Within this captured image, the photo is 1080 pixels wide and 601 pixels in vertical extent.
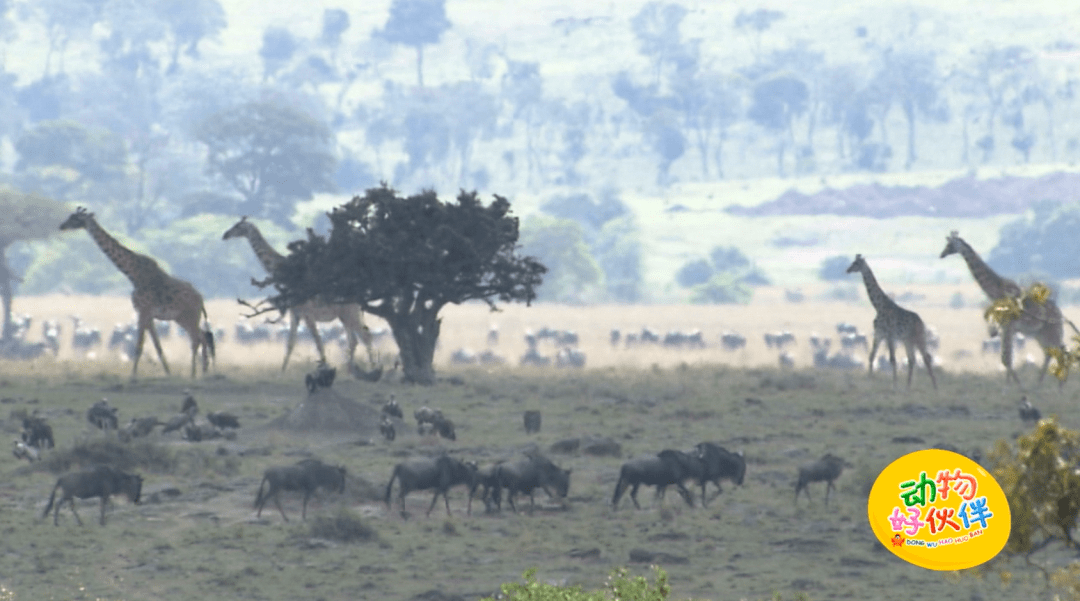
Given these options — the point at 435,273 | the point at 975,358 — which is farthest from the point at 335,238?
the point at 975,358

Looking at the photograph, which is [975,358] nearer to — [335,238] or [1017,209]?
[335,238]

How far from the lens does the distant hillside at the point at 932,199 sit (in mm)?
182750

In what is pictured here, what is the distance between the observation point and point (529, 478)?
22797mm

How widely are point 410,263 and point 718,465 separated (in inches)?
623

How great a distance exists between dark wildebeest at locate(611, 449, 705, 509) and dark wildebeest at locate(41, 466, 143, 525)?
21.1ft

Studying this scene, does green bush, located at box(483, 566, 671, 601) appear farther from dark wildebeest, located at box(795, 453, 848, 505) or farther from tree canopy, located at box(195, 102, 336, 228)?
tree canopy, located at box(195, 102, 336, 228)

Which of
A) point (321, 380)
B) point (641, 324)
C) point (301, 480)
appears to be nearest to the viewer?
point (301, 480)

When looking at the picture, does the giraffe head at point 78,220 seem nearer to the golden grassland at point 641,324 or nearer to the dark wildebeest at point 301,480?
the golden grassland at point 641,324

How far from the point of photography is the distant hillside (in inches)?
7195

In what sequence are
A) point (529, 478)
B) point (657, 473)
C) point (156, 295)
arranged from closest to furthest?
point (529, 478) → point (657, 473) → point (156, 295)

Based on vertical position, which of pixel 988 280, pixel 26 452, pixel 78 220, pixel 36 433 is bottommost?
pixel 26 452

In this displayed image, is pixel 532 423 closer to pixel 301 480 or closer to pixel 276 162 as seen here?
pixel 301 480

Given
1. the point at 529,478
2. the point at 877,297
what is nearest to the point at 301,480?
the point at 529,478

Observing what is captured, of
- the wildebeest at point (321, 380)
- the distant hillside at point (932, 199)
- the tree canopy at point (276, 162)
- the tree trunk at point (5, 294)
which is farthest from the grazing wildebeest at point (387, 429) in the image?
the distant hillside at point (932, 199)
